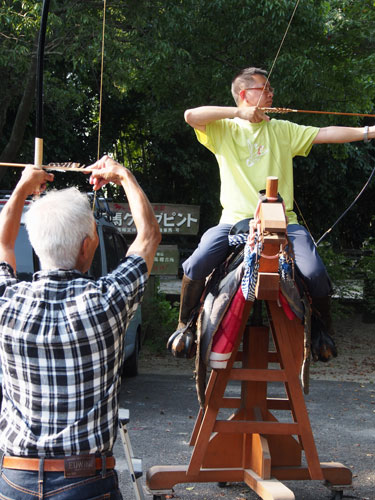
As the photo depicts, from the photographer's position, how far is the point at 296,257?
3896 mm

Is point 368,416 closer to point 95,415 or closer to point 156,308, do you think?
point 156,308

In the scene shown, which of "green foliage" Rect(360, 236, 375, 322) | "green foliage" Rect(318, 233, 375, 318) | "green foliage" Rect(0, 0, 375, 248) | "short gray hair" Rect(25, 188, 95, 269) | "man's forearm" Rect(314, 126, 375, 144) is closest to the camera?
"short gray hair" Rect(25, 188, 95, 269)

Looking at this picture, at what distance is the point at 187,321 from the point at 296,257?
774 mm

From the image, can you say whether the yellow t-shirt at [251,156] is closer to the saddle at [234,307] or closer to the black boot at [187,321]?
the saddle at [234,307]

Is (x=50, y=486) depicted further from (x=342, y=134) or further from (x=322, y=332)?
(x=342, y=134)

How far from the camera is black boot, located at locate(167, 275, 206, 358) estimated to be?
4.11 metres

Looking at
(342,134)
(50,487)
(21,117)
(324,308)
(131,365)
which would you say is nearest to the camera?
(50,487)

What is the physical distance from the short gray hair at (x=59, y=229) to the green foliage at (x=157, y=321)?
768 centimetres

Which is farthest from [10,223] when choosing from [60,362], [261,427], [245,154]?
[261,427]

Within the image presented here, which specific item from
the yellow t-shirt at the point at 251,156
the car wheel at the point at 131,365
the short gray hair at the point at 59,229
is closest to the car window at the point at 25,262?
the yellow t-shirt at the point at 251,156

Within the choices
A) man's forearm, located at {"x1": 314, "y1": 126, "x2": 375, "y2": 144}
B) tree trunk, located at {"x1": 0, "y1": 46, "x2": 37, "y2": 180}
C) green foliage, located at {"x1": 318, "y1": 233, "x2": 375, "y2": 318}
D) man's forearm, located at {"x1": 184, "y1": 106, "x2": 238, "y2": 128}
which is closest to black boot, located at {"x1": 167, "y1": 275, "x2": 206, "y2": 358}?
man's forearm, located at {"x1": 184, "y1": 106, "x2": 238, "y2": 128}

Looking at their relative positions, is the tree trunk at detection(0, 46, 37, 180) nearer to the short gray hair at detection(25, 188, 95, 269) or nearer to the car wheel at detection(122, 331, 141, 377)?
the car wheel at detection(122, 331, 141, 377)

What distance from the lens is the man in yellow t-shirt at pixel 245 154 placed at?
4.04 meters

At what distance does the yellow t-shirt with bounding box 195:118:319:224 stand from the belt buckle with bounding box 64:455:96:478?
2215mm
